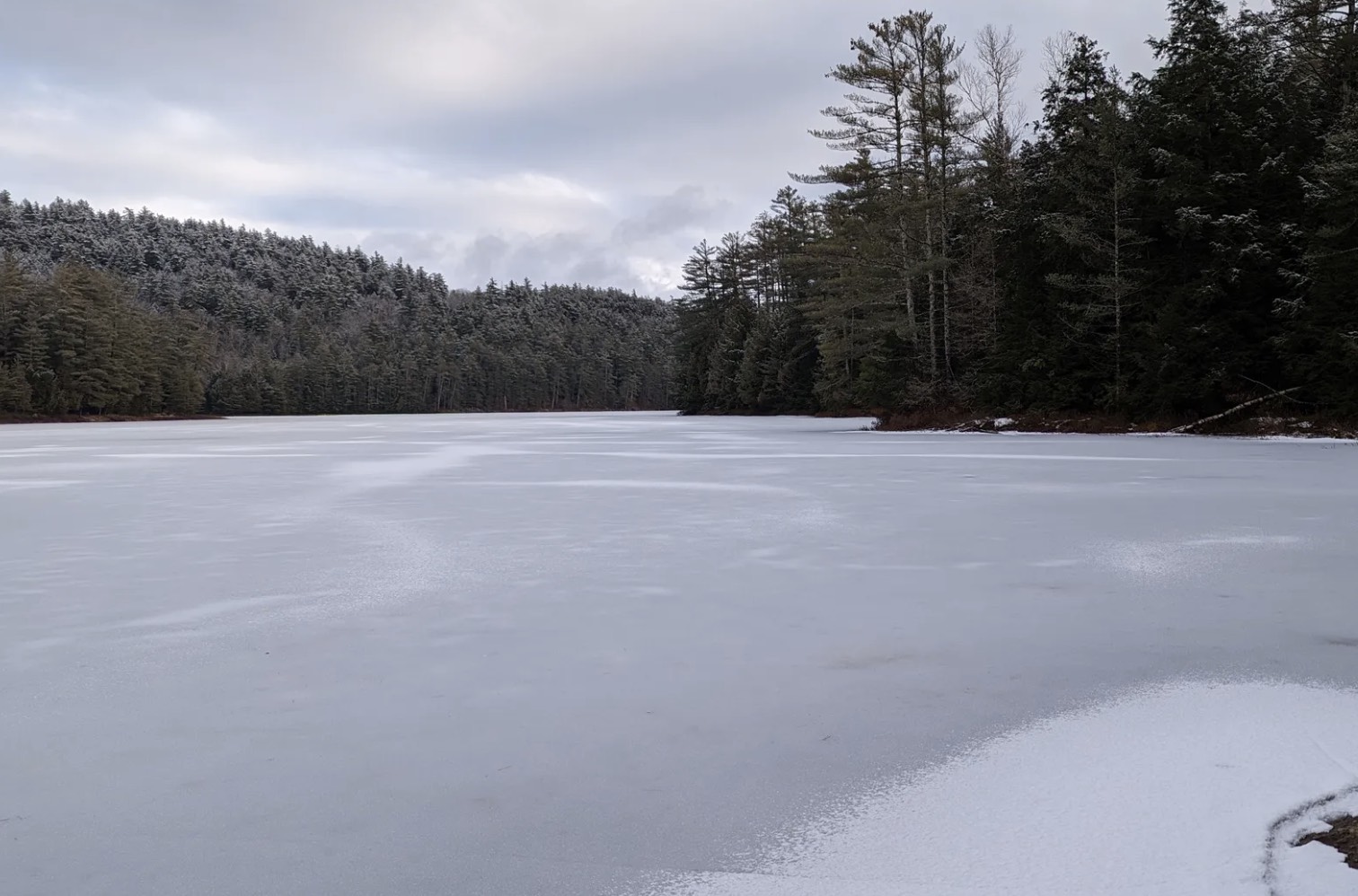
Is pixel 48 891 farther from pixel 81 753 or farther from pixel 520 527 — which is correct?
pixel 520 527

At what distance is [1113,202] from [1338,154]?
19.5ft

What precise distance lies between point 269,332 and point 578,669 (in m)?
157

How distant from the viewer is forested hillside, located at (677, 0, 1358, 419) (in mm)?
21117

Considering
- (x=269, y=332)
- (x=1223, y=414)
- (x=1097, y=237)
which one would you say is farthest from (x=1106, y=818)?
(x=269, y=332)

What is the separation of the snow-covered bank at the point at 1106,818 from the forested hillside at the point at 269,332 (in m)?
76.6

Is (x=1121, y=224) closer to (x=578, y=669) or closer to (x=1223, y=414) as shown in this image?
(x=1223, y=414)

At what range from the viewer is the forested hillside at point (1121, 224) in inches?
A: 831

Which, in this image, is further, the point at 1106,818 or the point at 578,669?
the point at 578,669

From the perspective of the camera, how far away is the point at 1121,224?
83.1 feet

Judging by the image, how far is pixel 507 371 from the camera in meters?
127

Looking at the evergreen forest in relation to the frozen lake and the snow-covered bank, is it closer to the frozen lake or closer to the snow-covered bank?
the frozen lake

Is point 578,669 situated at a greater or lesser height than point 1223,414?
lesser

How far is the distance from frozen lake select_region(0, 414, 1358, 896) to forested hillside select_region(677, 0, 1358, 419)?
Result: 15.1m

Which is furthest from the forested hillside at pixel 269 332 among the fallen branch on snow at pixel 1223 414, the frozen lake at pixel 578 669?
the frozen lake at pixel 578 669
